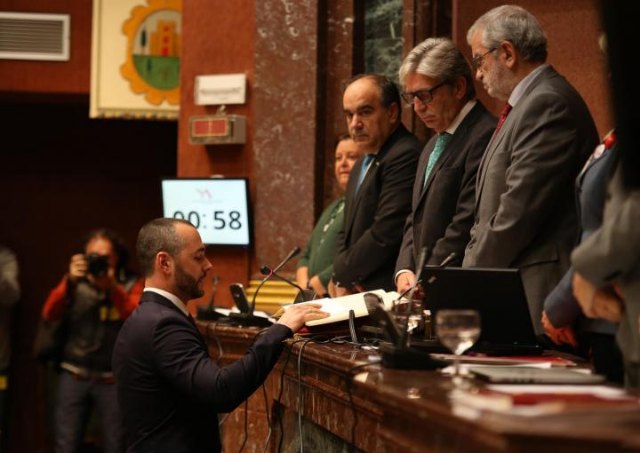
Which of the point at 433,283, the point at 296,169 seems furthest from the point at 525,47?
the point at 296,169

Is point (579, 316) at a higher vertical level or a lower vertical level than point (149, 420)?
higher

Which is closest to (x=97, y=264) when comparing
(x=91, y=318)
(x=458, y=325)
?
(x=91, y=318)

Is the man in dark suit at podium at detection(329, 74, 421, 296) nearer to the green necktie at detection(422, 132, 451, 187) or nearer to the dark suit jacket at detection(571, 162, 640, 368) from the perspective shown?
the green necktie at detection(422, 132, 451, 187)

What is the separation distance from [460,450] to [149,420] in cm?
166

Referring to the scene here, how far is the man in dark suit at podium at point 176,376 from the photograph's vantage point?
3.41 metres

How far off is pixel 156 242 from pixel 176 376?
0.50 meters

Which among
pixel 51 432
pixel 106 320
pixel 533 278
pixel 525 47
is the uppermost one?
pixel 525 47

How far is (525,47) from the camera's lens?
3836mm

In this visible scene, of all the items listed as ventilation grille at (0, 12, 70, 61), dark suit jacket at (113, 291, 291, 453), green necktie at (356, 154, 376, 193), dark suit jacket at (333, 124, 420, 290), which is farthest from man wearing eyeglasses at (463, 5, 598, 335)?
ventilation grille at (0, 12, 70, 61)

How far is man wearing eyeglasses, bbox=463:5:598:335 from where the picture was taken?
3.50 meters

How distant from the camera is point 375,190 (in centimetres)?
486

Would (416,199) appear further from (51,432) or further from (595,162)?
(51,432)

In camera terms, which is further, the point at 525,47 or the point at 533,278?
the point at 525,47

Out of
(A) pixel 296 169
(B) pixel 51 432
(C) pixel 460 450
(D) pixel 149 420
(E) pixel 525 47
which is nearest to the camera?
(C) pixel 460 450
